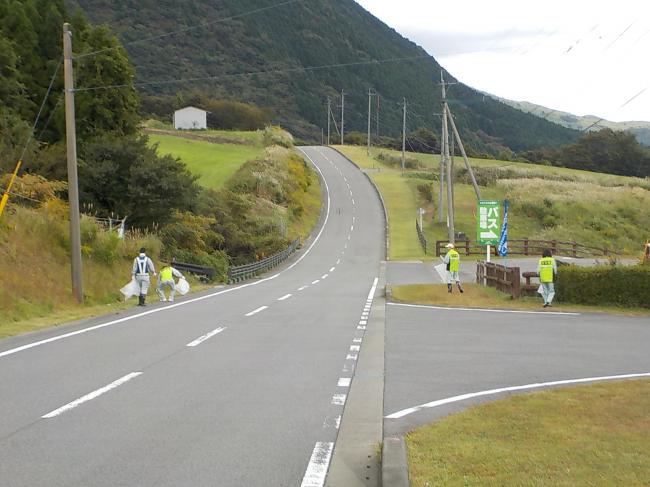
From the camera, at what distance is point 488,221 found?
29.3 metres

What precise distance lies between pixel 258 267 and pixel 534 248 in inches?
945

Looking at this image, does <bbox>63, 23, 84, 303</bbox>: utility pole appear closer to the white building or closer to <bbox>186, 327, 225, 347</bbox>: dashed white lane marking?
<bbox>186, 327, 225, 347</bbox>: dashed white lane marking

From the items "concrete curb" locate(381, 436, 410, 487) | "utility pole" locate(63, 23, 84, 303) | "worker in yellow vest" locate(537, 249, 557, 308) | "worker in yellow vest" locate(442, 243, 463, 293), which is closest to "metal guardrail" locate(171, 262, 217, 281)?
"utility pole" locate(63, 23, 84, 303)

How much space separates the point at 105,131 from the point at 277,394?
118ft

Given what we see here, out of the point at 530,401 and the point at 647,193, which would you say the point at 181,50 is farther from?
the point at 530,401

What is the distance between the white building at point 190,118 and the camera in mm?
121250

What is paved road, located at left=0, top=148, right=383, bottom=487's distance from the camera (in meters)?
6.01

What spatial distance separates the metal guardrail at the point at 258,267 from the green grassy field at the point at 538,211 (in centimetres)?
757

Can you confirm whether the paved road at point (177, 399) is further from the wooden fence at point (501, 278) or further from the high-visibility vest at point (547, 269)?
the wooden fence at point (501, 278)

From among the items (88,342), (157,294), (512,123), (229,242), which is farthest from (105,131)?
(512,123)

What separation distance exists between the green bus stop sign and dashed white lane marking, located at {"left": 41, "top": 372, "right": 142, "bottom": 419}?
20868mm

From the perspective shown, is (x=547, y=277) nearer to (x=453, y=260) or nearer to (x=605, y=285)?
(x=605, y=285)

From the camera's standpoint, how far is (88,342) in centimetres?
1359

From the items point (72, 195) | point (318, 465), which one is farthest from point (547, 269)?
point (318, 465)
